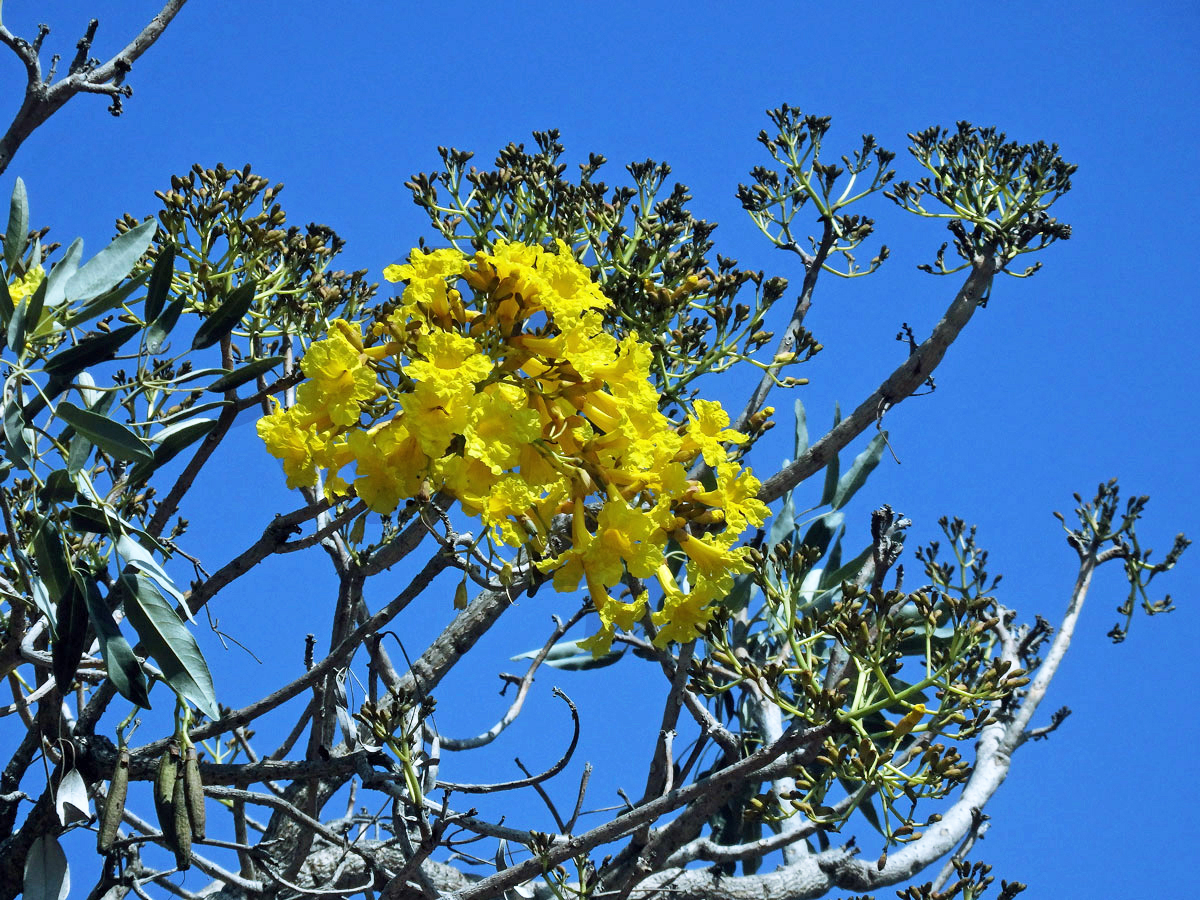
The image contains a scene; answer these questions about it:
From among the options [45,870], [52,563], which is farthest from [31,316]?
[45,870]

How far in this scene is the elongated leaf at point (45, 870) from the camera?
334cm

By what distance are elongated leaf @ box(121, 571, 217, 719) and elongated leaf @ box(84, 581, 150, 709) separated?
55 millimetres

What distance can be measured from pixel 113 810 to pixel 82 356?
1.13m

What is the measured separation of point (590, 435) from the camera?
8.85ft

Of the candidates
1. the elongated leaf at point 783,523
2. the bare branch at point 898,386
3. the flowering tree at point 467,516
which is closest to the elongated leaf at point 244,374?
the flowering tree at point 467,516

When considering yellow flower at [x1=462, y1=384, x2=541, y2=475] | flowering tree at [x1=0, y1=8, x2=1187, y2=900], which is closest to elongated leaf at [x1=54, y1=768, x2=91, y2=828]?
flowering tree at [x1=0, y1=8, x2=1187, y2=900]

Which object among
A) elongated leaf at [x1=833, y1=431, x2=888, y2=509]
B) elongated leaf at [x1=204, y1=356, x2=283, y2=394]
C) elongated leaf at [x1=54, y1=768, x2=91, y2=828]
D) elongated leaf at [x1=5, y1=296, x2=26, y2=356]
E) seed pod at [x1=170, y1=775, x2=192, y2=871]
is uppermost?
elongated leaf at [x1=833, y1=431, x2=888, y2=509]

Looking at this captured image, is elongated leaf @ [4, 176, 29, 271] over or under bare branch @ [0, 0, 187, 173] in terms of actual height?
under

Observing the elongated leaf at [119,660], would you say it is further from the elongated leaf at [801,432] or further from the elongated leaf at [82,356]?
the elongated leaf at [801,432]

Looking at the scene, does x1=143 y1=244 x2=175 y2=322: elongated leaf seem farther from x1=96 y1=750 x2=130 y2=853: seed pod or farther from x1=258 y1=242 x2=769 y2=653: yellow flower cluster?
x1=96 y1=750 x2=130 y2=853: seed pod

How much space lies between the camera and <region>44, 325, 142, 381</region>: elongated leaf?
2756 mm

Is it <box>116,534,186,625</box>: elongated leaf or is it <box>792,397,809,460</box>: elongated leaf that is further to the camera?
<box>792,397,809,460</box>: elongated leaf

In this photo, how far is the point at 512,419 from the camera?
2.43 m

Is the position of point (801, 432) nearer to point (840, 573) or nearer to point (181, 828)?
point (840, 573)
